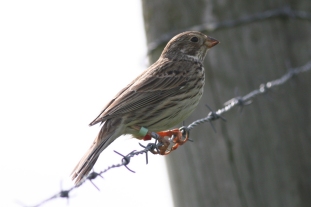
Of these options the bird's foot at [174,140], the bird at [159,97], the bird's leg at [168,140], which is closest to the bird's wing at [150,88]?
the bird at [159,97]

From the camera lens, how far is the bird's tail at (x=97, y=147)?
4.91m

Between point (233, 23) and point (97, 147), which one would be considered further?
point (233, 23)

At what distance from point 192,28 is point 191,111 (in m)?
0.92

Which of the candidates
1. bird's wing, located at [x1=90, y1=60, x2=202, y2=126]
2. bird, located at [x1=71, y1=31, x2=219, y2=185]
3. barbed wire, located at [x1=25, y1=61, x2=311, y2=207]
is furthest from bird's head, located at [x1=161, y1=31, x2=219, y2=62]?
barbed wire, located at [x1=25, y1=61, x2=311, y2=207]

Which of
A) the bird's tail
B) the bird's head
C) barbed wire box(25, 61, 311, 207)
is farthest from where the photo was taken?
the bird's head

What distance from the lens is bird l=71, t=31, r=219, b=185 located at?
18.2ft

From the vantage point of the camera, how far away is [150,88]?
19.9 ft

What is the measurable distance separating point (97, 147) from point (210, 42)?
5.56 feet

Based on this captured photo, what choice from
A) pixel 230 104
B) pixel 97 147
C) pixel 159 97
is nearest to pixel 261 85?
pixel 230 104

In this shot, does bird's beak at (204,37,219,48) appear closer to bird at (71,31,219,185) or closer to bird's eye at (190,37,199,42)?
bird at (71,31,219,185)

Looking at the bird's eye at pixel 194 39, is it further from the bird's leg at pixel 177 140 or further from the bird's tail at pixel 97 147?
the bird's tail at pixel 97 147

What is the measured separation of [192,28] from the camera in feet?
20.7

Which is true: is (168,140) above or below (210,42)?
below

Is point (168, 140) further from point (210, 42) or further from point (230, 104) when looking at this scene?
point (210, 42)
